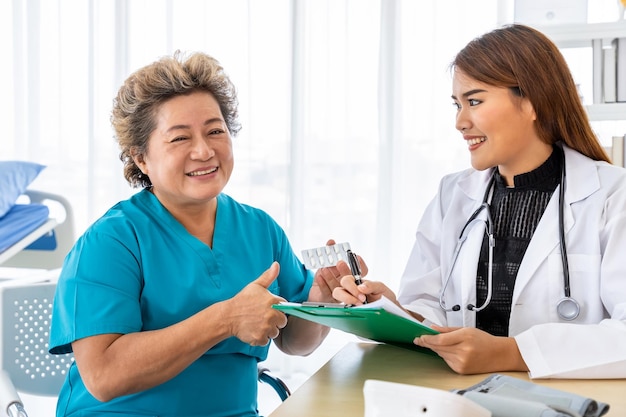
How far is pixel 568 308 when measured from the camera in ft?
5.19

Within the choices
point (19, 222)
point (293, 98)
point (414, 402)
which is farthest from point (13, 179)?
point (414, 402)

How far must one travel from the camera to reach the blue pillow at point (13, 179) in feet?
9.43

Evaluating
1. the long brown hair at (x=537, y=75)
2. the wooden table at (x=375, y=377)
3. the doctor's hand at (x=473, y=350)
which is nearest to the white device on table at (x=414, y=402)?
the wooden table at (x=375, y=377)

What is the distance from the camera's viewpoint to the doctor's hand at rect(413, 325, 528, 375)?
138cm

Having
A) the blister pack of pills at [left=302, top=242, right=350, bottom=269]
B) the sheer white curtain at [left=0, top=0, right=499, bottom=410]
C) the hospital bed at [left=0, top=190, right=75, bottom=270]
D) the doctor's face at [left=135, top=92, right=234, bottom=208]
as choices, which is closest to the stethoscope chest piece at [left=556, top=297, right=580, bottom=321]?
the blister pack of pills at [left=302, top=242, right=350, bottom=269]

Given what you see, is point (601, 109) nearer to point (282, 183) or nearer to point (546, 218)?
point (546, 218)

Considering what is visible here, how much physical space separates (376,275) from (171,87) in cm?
213

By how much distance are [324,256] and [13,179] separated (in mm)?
1785

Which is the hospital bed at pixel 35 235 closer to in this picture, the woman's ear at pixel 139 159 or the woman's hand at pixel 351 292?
the woman's ear at pixel 139 159

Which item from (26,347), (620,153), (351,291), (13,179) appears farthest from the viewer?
(13,179)

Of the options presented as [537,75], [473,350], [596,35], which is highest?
[596,35]

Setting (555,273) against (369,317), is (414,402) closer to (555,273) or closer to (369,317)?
(369,317)

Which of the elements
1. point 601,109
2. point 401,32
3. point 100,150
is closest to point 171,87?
point 601,109

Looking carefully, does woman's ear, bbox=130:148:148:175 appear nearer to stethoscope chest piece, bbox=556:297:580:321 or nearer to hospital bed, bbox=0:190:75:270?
stethoscope chest piece, bbox=556:297:580:321
